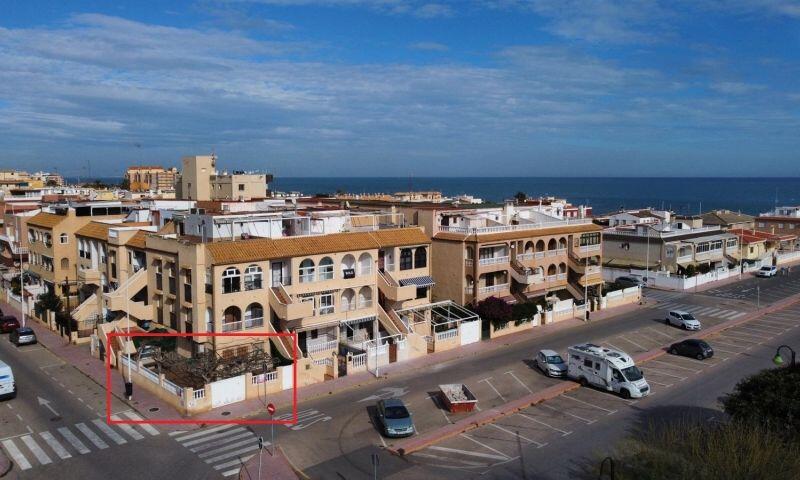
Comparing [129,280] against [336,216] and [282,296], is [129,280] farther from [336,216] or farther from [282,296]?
[336,216]

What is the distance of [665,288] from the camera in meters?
61.4

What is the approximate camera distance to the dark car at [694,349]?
3681cm

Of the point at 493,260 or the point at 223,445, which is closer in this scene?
the point at 223,445

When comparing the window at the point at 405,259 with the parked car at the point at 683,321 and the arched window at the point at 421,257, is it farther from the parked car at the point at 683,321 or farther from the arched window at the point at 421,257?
the parked car at the point at 683,321

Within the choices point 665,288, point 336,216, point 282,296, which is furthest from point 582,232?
point 282,296

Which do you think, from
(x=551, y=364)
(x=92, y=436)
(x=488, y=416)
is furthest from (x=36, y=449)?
(x=551, y=364)

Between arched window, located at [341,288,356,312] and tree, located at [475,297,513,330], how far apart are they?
8.83 metres

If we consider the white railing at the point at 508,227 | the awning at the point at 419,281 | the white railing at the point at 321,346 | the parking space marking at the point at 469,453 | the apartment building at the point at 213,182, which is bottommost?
the parking space marking at the point at 469,453

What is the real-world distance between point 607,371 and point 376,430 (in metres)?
11.8

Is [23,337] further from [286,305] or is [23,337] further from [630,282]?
[630,282]

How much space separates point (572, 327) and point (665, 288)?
20.8 metres

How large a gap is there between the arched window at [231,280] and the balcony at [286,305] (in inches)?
71.0

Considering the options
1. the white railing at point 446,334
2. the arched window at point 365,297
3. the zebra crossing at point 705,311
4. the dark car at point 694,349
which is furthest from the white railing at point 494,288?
the zebra crossing at point 705,311

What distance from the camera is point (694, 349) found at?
37.0m
